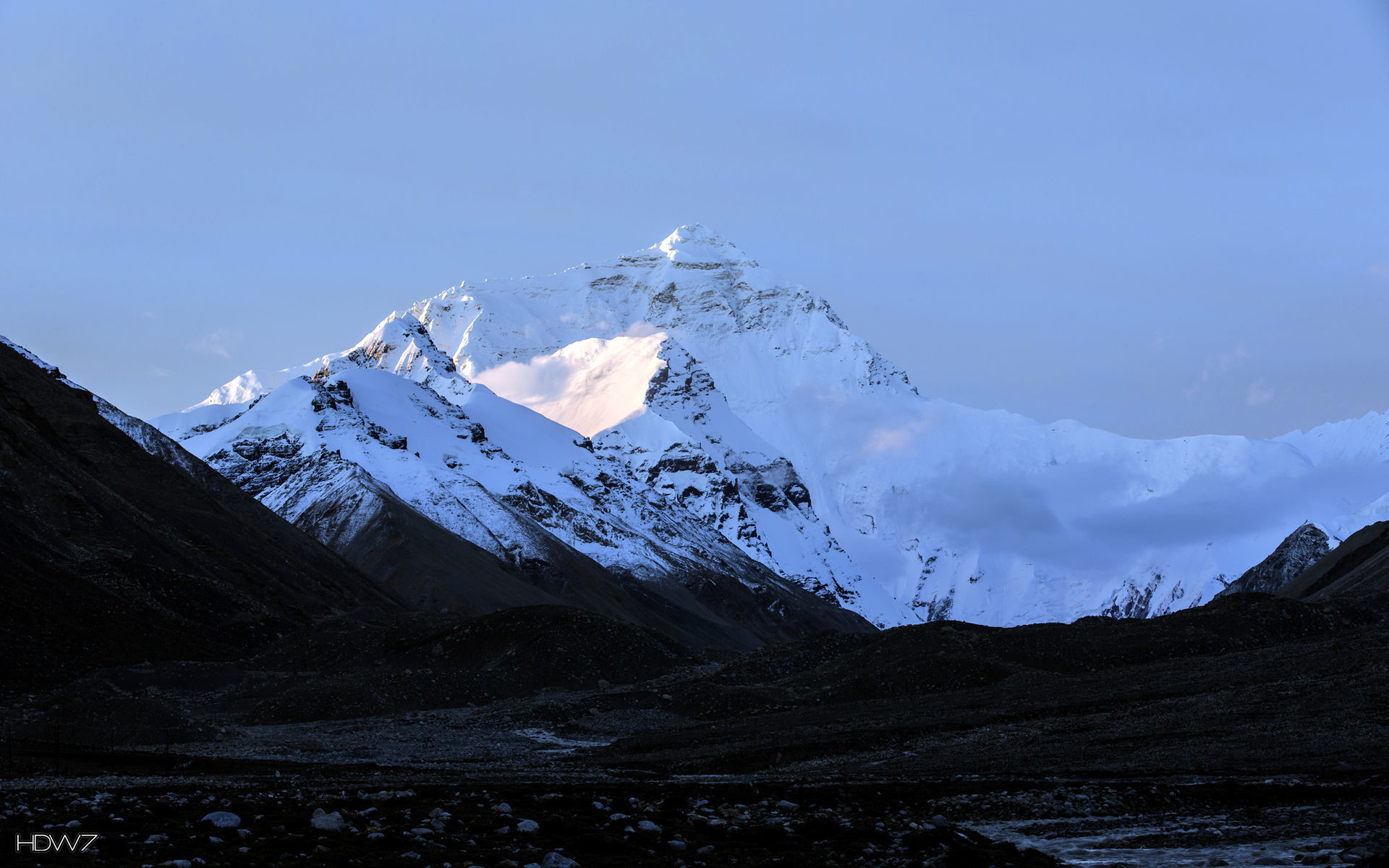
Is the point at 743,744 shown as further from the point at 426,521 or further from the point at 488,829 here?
the point at 426,521

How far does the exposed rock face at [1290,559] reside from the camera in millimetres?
170250

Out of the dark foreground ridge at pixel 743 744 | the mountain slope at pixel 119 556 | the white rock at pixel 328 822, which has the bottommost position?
the white rock at pixel 328 822

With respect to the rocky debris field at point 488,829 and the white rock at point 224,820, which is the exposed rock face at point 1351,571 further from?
the white rock at point 224,820

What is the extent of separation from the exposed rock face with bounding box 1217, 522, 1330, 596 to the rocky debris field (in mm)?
156750

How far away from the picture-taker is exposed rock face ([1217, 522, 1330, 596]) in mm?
170250

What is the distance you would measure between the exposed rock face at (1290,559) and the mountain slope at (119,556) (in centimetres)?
11548

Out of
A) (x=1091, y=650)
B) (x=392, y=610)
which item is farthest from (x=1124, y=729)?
(x=392, y=610)

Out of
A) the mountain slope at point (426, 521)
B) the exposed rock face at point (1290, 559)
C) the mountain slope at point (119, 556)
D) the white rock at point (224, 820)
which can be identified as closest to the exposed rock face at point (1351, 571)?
the exposed rock face at point (1290, 559)

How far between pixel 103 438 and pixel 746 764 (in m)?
80.3

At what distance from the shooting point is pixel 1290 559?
174m

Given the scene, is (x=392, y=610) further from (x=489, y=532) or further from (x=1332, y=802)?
(x=1332, y=802)

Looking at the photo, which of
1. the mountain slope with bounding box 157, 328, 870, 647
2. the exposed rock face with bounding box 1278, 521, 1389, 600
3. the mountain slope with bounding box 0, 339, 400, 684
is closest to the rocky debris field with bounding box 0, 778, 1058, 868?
the mountain slope with bounding box 0, 339, 400, 684

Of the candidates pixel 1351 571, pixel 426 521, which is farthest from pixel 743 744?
pixel 426 521

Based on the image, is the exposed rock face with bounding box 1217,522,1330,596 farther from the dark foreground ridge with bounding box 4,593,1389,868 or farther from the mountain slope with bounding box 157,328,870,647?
the dark foreground ridge with bounding box 4,593,1389,868
